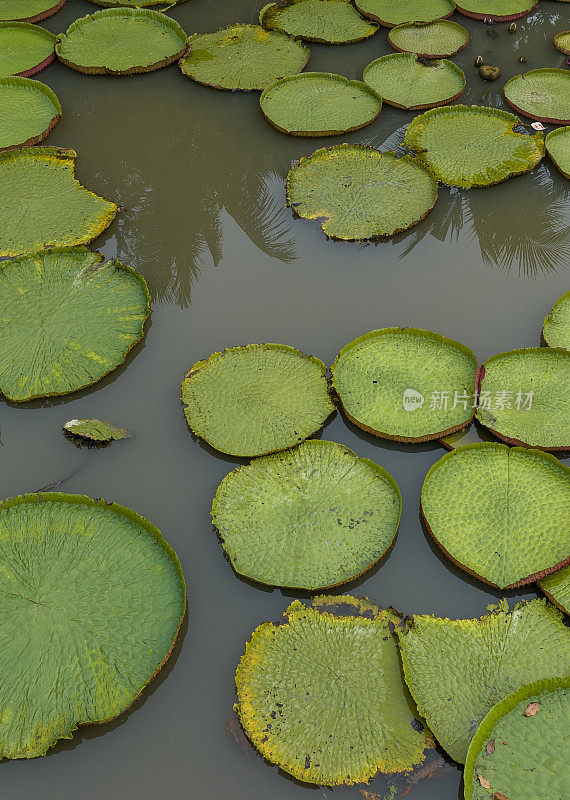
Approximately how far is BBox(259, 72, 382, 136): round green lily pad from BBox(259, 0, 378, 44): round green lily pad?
67cm

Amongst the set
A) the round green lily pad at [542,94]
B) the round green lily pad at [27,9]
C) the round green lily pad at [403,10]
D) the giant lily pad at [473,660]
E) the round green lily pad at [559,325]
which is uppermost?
the round green lily pad at [403,10]

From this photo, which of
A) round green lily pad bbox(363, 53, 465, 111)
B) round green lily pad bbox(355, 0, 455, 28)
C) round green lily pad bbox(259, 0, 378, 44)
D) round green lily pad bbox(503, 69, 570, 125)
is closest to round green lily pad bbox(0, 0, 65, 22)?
round green lily pad bbox(259, 0, 378, 44)

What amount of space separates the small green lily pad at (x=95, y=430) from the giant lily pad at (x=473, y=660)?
158 cm

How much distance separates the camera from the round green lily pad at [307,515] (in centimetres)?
256

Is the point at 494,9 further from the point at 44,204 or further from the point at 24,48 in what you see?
the point at 44,204

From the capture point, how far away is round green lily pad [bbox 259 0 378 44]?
5.23 meters

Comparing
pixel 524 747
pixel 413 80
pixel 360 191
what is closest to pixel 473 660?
pixel 524 747

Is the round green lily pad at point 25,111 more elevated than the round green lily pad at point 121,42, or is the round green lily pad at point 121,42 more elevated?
the round green lily pad at point 121,42

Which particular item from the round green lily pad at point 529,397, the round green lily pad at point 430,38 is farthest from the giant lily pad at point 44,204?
the round green lily pad at point 430,38

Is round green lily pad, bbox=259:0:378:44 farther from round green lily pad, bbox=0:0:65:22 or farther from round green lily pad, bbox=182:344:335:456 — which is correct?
round green lily pad, bbox=182:344:335:456

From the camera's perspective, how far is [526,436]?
2.92 metres

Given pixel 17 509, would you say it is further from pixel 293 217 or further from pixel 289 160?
pixel 289 160

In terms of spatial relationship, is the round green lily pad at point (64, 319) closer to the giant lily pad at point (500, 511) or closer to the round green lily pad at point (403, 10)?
the giant lily pad at point (500, 511)

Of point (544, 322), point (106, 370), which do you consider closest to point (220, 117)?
point (106, 370)
